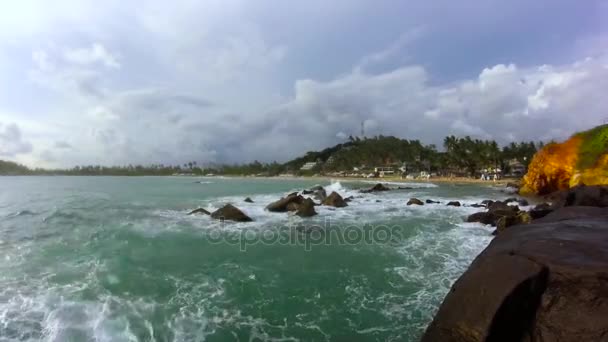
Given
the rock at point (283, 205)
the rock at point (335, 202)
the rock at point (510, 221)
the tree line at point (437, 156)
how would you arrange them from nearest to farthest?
the rock at point (510, 221) → the rock at point (283, 205) → the rock at point (335, 202) → the tree line at point (437, 156)

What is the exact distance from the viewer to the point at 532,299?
5434 millimetres

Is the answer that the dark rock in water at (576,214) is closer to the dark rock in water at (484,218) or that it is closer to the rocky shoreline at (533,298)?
the rocky shoreline at (533,298)

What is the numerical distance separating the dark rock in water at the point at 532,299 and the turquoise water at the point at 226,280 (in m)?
2.41

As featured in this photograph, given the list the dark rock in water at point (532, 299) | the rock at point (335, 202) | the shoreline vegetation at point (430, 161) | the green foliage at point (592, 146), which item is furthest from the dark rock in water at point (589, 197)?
the shoreline vegetation at point (430, 161)

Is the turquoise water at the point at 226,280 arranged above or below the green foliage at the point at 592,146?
below

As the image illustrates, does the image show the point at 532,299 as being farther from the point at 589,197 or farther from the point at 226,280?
the point at 589,197

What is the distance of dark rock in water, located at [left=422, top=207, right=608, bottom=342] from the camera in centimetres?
502

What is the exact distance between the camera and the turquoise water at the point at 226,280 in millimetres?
7906

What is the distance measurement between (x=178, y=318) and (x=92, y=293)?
3.14 meters

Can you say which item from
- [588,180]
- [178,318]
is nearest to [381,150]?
[588,180]

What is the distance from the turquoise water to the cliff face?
23835 mm

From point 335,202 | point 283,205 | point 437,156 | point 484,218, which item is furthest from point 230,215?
point 437,156

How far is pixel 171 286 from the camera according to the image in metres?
10.4

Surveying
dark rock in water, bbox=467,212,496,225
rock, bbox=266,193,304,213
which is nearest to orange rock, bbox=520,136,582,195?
dark rock in water, bbox=467,212,496,225
